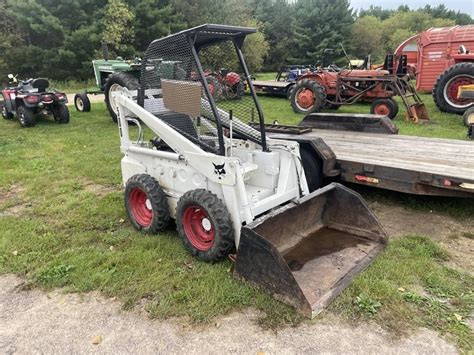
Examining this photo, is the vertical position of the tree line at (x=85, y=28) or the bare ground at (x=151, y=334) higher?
the tree line at (x=85, y=28)

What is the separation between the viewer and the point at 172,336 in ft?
8.02

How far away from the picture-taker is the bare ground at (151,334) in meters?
2.32

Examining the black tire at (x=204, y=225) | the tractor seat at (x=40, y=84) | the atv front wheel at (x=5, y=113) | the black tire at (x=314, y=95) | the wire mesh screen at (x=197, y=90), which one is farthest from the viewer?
the black tire at (x=314, y=95)

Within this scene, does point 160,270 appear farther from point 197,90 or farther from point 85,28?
point 85,28

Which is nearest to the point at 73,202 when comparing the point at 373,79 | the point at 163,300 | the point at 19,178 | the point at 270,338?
the point at 19,178

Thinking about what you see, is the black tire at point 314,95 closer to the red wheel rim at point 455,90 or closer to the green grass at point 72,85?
the red wheel rim at point 455,90

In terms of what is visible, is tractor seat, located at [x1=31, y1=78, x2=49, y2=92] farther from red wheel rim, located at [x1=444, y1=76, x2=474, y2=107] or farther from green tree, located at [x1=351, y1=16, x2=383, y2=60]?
green tree, located at [x1=351, y1=16, x2=383, y2=60]

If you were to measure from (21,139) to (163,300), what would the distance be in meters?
6.67

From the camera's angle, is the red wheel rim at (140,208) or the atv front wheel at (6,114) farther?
the atv front wheel at (6,114)

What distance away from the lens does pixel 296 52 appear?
34.2 m

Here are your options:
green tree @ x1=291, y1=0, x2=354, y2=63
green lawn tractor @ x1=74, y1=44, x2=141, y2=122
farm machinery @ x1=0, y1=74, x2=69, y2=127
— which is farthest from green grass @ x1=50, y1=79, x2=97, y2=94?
green tree @ x1=291, y1=0, x2=354, y2=63

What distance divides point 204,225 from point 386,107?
697 centimetres

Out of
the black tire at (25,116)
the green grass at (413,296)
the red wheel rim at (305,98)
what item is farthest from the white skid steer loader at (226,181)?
the red wheel rim at (305,98)

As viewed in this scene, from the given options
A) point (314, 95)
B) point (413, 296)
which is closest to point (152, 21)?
point (314, 95)
